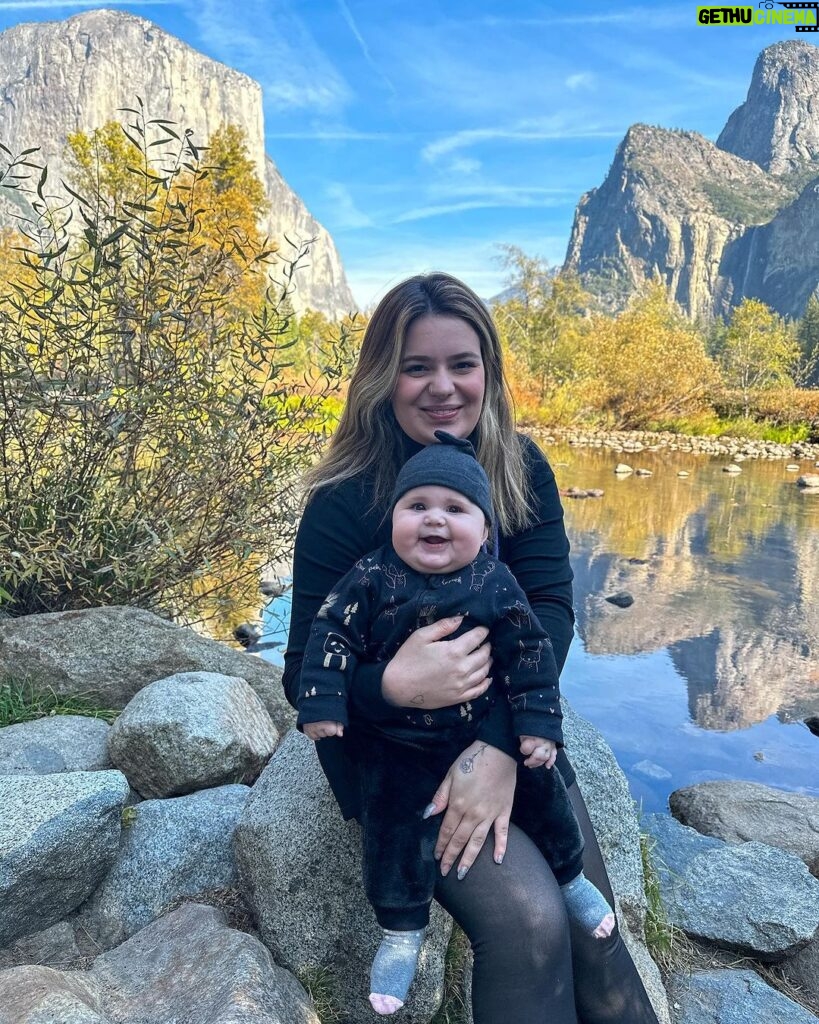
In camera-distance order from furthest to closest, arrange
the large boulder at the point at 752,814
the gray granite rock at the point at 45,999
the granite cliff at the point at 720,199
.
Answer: the granite cliff at the point at 720,199
the large boulder at the point at 752,814
the gray granite rock at the point at 45,999

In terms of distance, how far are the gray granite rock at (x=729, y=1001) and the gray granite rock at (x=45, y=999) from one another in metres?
1.66

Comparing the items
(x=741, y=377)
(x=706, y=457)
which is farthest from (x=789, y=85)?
(x=706, y=457)

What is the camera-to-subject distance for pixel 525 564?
79.9 inches

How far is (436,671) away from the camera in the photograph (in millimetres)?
1558

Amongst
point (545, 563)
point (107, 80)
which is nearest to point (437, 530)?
point (545, 563)

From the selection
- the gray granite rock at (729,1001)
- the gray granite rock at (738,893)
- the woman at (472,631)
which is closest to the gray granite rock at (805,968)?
the gray granite rock at (738,893)

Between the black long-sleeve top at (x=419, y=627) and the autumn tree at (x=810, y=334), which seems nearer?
the black long-sleeve top at (x=419, y=627)

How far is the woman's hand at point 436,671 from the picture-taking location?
156 cm

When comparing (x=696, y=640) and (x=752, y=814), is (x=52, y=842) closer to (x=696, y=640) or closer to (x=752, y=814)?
(x=752, y=814)

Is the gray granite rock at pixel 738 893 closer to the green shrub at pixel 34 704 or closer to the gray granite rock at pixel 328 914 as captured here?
the gray granite rock at pixel 328 914

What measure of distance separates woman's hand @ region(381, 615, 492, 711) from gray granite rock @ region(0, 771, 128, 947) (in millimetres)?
1005

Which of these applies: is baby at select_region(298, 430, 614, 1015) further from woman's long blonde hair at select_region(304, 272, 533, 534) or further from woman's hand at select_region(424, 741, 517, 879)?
woman's long blonde hair at select_region(304, 272, 533, 534)

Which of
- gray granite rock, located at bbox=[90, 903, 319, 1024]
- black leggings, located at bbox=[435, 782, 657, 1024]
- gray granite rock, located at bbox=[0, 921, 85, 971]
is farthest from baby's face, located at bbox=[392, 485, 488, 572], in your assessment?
gray granite rock, located at bbox=[0, 921, 85, 971]

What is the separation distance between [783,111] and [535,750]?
212m
